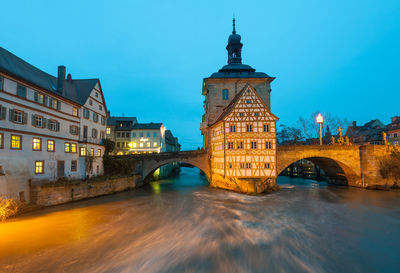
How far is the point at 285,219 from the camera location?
15.6m

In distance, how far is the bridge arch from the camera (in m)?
25.9

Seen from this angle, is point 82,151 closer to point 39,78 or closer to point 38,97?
point 38,97

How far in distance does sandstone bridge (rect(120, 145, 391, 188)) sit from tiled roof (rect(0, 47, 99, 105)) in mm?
10414

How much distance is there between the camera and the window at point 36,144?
1638 centimetres

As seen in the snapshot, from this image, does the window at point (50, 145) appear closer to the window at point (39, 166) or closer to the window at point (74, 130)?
the window at point (39, 166)

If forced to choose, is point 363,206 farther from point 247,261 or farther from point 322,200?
point 247,261

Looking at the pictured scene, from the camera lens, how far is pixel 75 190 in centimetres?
1931

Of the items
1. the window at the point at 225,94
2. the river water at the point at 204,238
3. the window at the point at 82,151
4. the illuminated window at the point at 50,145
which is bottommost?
the river water at the point at 204,238

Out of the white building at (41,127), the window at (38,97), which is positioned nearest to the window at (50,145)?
the white building at (41,127)

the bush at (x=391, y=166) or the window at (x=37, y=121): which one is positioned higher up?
the window at (x=37, y=121)

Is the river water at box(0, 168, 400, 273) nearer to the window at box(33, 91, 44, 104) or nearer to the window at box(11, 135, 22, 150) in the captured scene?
the window at box(11, 135, 22, 150)

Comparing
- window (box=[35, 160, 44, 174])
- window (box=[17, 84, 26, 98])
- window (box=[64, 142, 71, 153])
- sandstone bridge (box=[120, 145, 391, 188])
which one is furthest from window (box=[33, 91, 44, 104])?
sandstone bridge (box=[120, 145, 391, 188])

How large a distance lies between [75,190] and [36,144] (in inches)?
217

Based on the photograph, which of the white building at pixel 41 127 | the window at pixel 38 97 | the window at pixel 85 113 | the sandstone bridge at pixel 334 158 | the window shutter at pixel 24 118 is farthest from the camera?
the sandstone bridge at pixel 334 158
